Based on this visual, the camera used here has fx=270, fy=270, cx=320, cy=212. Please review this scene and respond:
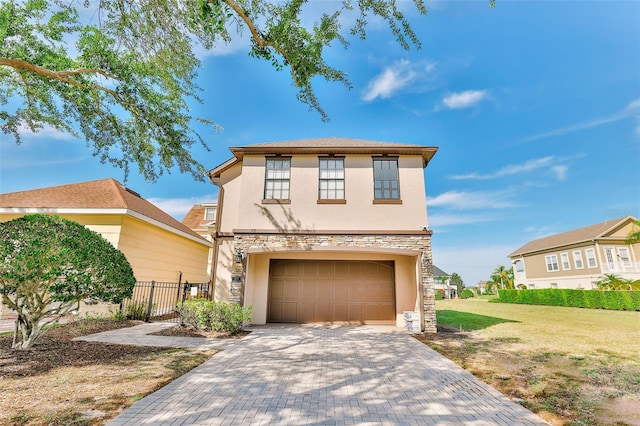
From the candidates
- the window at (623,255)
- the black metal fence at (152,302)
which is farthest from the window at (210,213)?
the window at (623,255)

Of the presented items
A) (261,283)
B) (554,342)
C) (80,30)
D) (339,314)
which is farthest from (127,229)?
(554,342)

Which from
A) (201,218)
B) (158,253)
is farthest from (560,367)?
(201,218)

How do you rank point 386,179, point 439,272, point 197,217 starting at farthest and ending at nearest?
point 439,272, point 197,217, point 386,179

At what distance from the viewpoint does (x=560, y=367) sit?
5.75m

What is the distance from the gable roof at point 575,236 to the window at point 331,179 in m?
27.0

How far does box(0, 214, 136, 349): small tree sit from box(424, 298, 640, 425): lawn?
8.57 m

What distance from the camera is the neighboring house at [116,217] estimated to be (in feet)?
36.4

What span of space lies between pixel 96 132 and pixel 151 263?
6.25 m

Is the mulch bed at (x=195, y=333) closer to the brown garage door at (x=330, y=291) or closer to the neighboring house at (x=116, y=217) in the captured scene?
the brown garage door at (x=330, y=291)

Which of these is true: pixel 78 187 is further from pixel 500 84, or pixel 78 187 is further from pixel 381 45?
pixel 500 84

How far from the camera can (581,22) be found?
8453mm

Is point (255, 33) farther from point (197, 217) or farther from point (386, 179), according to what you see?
point (197, 217)

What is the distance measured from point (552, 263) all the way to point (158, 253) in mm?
36179

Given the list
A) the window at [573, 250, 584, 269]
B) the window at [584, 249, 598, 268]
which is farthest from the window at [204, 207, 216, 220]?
the window at [573, 250, 584, 269]
